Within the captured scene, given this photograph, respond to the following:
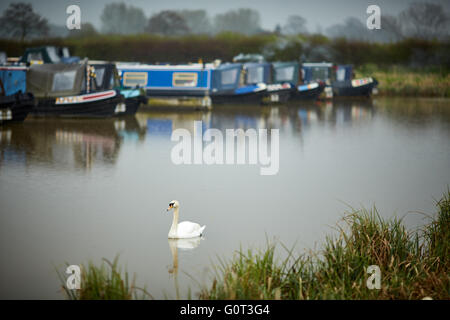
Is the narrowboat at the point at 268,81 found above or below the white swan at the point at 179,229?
above

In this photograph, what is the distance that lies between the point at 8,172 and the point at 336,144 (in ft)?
23.6

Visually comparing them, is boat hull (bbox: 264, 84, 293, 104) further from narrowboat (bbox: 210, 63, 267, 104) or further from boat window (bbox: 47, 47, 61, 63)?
boat window (bbox: 47, 47, 61, 63)

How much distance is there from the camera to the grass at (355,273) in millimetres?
5152

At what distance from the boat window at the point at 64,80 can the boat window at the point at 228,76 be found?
8423mm

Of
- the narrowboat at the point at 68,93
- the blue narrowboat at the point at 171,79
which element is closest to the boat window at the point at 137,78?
the blue narrowboat at the point at 171,79

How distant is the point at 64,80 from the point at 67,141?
18.0 feet

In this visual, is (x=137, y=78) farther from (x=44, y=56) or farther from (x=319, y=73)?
(x=319, y=73)

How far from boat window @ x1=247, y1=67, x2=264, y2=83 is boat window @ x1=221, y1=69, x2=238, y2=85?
2.70 metres

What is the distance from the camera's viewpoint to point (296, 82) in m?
30.6

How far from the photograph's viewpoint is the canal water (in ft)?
21.7

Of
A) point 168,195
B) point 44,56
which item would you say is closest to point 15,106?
point 168,195

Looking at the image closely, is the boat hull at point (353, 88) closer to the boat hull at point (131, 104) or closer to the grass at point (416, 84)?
the grass at point (416, 84)

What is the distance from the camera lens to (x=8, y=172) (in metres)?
11.2
